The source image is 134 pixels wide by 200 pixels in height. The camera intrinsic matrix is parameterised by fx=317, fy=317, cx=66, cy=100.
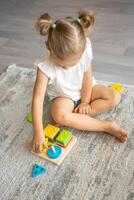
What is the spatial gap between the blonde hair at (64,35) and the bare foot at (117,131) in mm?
338

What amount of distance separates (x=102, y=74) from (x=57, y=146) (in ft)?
1.72

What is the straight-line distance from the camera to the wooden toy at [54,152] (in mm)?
1141

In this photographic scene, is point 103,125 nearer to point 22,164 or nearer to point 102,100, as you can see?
point 102,100

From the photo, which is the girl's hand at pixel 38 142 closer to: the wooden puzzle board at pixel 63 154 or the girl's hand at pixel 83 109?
the wooden puzzle board at pixel 63 154

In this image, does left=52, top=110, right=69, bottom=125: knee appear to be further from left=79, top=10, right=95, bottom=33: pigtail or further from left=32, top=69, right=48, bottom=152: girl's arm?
left=79, top=10, right=95, bottom=33: pigtail

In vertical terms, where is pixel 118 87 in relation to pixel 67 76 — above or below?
below

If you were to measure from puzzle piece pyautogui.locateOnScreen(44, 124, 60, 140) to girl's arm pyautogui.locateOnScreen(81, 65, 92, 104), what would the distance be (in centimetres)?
17

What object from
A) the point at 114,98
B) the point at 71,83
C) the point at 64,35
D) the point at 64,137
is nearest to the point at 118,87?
the point at 114,98

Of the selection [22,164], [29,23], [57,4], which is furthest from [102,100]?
[57,4]

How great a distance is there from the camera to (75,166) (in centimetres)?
112

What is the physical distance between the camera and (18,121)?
1336mm

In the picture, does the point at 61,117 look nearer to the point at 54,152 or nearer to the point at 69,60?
the point at 54,152

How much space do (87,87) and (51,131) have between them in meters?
0.23

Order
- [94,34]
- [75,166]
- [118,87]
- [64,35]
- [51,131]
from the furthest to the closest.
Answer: [94,34] < [118,87] < [51,131] < [75,166] < [64,35]
